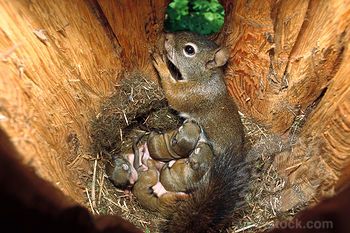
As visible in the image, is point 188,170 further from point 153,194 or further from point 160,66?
point 160,66

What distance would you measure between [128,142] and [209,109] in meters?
0.66

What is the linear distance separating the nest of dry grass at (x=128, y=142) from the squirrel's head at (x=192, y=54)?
0.82 ft

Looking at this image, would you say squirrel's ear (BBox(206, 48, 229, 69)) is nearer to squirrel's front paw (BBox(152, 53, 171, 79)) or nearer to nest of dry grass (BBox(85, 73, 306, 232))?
squirrel's front paw (BBox(152, 53, 171, 79))

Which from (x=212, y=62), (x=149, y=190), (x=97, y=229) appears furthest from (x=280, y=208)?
(x=97, y=229)

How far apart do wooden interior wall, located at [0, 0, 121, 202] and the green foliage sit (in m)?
0.74

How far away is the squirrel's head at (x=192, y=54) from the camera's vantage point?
3.63m

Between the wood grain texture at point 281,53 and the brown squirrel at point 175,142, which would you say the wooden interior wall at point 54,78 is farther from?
the wood grain texture at point 281,53

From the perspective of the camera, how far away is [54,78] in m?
2.79

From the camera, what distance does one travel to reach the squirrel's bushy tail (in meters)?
2.92

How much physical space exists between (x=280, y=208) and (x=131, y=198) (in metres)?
1.03

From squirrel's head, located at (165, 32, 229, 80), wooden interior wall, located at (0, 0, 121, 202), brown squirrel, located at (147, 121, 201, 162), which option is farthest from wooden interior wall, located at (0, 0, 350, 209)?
brown squirrel, located at (147, 121, 201, 162)

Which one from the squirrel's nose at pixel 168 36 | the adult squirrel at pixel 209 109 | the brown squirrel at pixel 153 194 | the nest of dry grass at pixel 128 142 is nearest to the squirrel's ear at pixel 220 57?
the adult squirrel at pixel 209 109

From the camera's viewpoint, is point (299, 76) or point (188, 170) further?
point (188, 170)

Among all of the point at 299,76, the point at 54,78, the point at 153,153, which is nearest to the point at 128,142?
the point at 153,153
